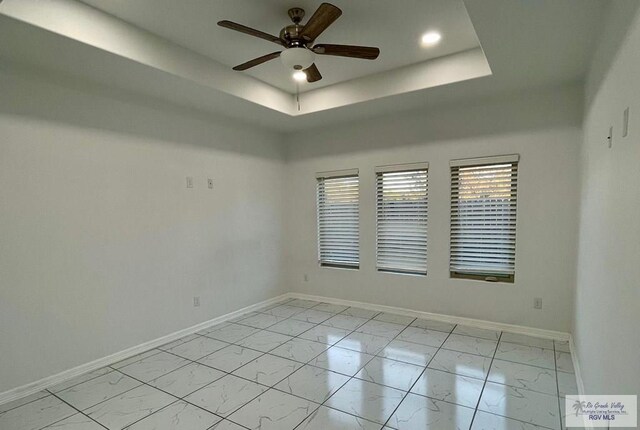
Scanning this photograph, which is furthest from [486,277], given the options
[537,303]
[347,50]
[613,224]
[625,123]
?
[347,50]

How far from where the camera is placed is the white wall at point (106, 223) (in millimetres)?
2570

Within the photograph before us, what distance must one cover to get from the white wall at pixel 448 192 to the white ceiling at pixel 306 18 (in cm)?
98

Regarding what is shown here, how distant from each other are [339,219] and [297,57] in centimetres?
276

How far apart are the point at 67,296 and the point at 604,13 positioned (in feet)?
15.0

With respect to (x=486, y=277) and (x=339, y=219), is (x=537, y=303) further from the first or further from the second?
(x=339, y=219)

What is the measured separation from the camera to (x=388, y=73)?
3.60m

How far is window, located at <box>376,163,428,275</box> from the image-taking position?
4.16m

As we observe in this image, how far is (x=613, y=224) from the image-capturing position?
1642 millimetres

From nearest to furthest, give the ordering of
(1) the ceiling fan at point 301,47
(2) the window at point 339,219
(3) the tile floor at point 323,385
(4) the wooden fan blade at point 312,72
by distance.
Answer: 1. (3) the tile floor at point 323,385
2. (1) the ceiling fan at point 301,47
3. (4) the wooden fan blade at point 312,72
4. (2) the window at point 339,219

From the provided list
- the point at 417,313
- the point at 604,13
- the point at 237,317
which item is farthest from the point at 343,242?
the point at 604,13

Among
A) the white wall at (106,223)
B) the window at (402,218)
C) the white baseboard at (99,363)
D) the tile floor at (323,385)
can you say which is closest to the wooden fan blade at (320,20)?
the white wall at (106,223)

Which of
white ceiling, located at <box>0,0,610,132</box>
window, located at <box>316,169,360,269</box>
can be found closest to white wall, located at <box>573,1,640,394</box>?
white ceiling, located at <box>0,0,610,132</box>

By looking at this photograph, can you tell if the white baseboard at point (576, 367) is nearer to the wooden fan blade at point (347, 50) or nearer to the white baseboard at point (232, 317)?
the white baseboard at point (232, 317)

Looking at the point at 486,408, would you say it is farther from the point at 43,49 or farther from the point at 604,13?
the point at 43,49
